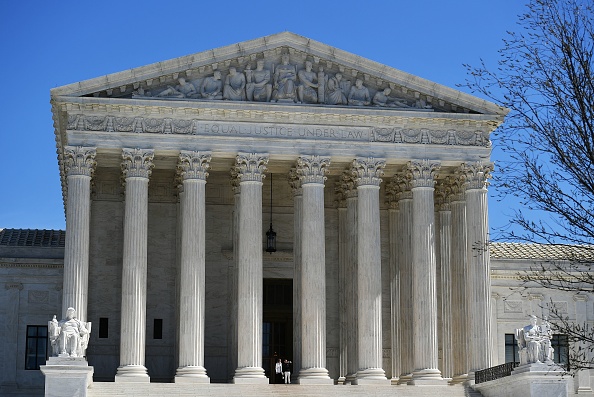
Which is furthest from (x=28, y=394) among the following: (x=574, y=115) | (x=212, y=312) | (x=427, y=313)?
(x=574, y=115)

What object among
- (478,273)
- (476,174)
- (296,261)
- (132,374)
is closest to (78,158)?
(132,374)

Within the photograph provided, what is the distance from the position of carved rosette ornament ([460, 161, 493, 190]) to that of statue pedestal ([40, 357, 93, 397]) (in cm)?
2042

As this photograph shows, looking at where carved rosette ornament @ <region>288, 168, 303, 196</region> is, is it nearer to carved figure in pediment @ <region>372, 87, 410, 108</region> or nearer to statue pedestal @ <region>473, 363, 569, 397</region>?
carved figure in pediment @ <region>372, 87, 410, 108</region>

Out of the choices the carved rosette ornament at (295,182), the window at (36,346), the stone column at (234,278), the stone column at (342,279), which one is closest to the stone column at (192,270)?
the stone column at (234,278)

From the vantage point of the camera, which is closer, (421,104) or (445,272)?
(421,104)

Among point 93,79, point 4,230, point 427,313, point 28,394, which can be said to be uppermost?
point 93,79

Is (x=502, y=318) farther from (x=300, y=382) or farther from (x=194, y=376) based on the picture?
(x=194, y=376)

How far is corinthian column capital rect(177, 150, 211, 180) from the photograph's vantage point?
173 ft

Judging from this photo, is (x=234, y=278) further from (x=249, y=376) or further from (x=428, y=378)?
(x=428, y=378)

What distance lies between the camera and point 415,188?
54.6 m

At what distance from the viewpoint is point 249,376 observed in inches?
2020

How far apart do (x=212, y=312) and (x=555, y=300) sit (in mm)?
20184

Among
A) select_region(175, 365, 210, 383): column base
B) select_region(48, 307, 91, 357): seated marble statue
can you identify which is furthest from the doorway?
select_region(48, 307, 91, 357): seated marble statue

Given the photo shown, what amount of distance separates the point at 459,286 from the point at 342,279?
6.29 m
